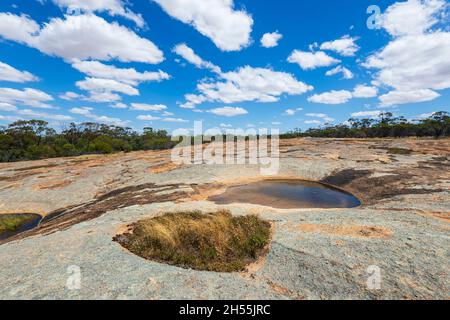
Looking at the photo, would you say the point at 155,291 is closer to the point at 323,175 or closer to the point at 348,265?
the point at 348,265

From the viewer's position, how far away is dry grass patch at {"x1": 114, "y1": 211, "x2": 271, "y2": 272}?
27.9 ft

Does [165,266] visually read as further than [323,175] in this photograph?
No

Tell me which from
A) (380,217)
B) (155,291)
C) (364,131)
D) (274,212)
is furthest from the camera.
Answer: (364,131)

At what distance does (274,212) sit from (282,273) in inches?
261

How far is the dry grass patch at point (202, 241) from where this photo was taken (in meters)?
8.49

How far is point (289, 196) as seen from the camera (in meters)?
19.8

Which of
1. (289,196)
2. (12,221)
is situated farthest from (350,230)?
(12,221)

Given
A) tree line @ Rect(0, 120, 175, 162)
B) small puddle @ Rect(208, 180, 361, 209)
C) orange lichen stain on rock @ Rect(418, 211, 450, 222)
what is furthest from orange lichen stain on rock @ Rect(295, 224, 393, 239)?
tree line @ Rect(0, 120, 175, 162)

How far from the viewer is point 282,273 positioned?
24.4 ft

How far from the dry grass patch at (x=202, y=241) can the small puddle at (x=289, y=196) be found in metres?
6.31

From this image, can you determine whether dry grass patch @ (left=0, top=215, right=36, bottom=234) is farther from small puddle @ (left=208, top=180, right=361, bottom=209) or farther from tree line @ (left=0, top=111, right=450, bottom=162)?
tree line @ (left=0, top=111, right=450, bottom=162)

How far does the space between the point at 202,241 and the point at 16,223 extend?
1853 cm

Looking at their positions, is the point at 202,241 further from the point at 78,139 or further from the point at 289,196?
the point at 78,139
